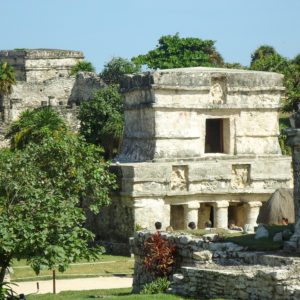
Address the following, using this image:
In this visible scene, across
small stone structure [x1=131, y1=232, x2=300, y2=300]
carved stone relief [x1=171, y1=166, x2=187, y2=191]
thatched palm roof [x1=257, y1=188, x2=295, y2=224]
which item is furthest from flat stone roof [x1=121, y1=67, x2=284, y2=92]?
small stone structure [x1=131, y1=232, x2=300, y2=300]

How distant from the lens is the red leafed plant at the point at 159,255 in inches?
833

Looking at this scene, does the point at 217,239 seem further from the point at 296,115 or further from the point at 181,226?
the point at 181,226

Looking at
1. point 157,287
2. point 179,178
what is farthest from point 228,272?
point 179,178

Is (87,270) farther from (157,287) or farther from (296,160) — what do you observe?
(296,160)

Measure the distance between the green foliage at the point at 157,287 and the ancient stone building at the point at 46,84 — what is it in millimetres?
39525

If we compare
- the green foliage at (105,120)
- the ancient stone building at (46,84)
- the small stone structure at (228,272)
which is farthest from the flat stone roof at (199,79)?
the ancient stone building at (46,84)

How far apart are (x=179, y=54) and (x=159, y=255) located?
5873 cm

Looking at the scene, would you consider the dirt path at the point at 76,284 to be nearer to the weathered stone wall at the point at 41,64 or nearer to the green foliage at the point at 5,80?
the green foliage at the point at 5,80

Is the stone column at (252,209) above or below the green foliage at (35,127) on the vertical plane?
below

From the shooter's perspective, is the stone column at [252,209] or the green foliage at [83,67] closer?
the stone column at [252,209]

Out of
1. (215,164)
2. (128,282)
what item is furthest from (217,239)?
(215,164)

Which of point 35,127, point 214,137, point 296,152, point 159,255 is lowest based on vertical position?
point 159,255

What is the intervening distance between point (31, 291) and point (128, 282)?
2263 millimetres

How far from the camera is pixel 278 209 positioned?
28297mm
